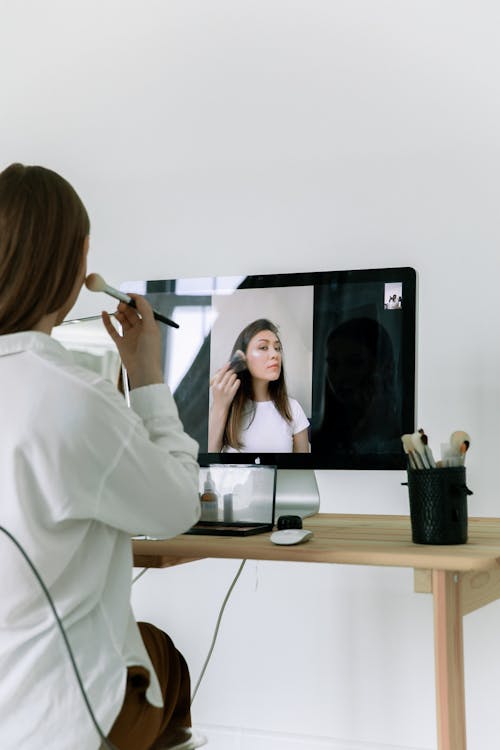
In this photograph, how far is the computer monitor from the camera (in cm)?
168

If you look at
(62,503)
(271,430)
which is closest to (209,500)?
(271,430)

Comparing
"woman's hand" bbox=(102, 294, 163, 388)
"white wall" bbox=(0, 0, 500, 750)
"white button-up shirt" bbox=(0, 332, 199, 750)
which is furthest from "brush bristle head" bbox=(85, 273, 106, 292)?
"white wall" bbox=(0, 0, 500, 750)

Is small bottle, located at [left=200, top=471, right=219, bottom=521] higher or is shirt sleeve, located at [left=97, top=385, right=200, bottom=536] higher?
shirt sleeve, located at [left=97, top=385, right=200, bottom=536]

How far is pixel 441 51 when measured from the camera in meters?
2.13

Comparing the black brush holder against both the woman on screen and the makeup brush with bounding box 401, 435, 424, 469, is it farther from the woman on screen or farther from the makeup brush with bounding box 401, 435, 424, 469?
the woman on screen

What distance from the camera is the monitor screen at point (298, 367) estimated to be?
1682mm

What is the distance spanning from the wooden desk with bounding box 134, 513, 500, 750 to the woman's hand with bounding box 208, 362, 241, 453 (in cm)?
35

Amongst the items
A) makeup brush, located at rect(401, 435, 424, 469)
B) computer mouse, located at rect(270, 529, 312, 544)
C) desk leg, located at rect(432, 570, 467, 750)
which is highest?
makeup brush, located at rect(401, 435, 424, 469)

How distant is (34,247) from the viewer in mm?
1046

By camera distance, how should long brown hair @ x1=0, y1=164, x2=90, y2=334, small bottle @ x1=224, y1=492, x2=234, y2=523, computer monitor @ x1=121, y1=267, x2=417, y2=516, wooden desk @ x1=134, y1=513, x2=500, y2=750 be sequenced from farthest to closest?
computer monitor @ x1=121, y1=267, x2=417, y2=516 < small bottle @ x1=224, y1=492, x2=234, y2=523 < wooden desk @ x1=134, y1=513, x2=500, y2=750 < long brown hair @ x1=0, y1=164, x2=90, y2=334

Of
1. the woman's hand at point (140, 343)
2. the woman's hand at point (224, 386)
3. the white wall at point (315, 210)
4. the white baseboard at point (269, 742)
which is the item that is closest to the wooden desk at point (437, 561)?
the woman's hand at point (140, 343)

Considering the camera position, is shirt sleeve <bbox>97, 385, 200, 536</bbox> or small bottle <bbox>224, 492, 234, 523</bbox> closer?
shirt sleeve <bbox>97, 385, 200, 536</bbox>

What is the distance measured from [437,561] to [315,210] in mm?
1280

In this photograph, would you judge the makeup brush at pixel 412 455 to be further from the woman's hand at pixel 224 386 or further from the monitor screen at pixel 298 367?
the woman's hand at pixel 224 386
